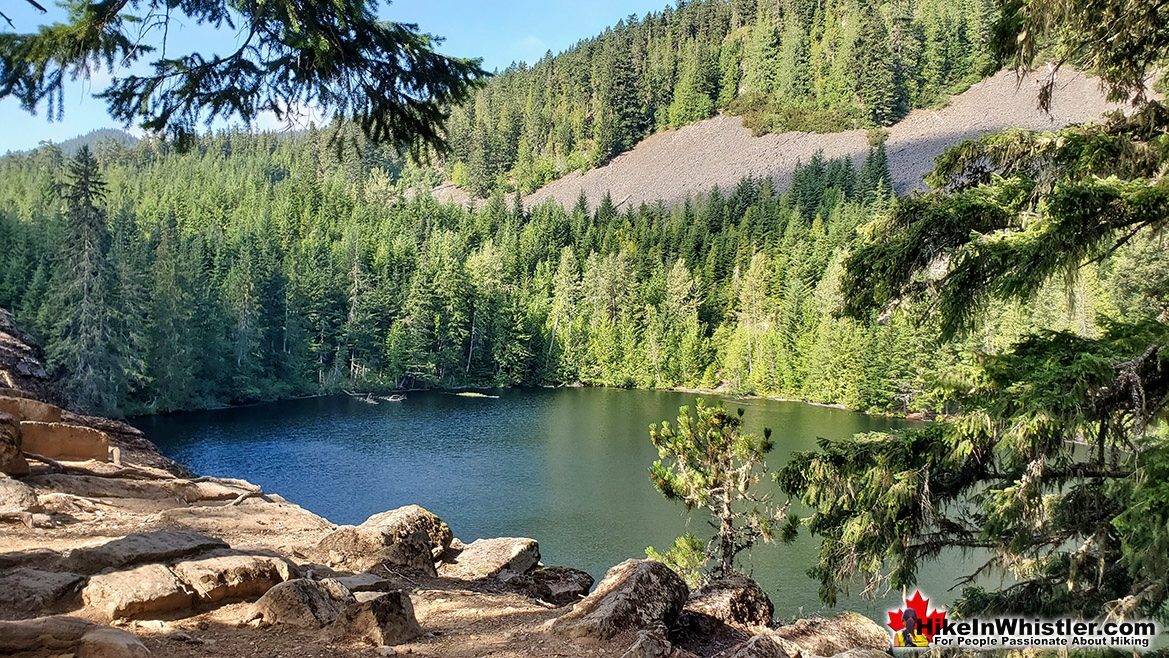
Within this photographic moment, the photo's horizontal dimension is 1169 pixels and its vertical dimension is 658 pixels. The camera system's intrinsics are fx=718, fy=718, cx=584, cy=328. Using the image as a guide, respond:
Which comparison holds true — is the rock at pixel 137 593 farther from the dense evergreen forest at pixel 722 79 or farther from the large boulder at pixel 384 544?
the dense evergreen forest at pixel 722 79

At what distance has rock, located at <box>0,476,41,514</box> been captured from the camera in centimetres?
723

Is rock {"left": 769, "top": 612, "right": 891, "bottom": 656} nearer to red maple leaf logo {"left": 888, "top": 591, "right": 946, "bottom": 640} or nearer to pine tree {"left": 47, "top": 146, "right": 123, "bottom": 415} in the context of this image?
red maple leaf logo {"left": 888, "top": 591, "right": 946, "bottom": 640}

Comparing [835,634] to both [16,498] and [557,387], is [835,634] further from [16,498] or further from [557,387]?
[557,387]

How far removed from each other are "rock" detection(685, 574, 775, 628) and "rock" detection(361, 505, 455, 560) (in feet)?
12.0

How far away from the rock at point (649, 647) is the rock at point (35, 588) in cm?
417

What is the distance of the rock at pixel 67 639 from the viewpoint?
404cm

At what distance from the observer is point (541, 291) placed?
79.8 meters

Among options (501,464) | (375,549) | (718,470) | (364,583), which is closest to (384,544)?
(375,549)

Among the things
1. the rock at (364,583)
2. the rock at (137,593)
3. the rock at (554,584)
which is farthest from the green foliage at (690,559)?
the rock at (137,593)

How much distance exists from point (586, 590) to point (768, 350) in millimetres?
55324

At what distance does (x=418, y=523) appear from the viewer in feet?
31.2

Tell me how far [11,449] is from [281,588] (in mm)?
5267

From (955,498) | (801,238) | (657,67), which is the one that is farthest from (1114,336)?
(657,67)

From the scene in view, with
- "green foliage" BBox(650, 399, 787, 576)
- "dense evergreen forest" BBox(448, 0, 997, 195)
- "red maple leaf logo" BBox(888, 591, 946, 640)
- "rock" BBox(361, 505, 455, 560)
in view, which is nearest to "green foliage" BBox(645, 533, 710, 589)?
"green foliage" BBox(650, 399, 787, 576)
